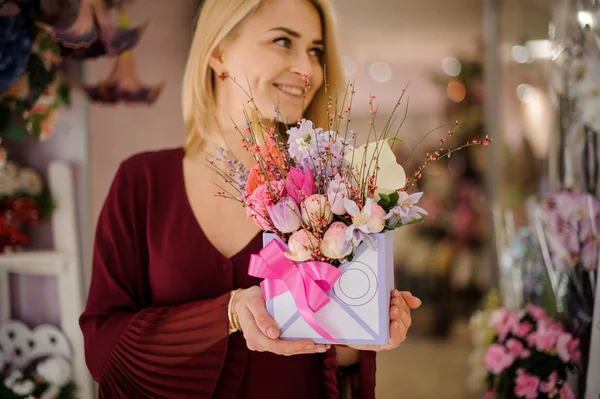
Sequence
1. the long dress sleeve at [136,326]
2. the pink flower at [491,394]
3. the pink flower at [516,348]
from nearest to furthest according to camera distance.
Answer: the long dress sleeve at [136,326] → the pink flower at [516,348] → the pink flower at [491,394]

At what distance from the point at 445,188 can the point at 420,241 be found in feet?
1.92

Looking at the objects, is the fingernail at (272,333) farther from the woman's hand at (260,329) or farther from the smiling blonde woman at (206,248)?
the smiling blonde woman at (206,248)

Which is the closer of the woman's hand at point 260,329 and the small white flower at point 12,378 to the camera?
the woman's hand at point 260,329

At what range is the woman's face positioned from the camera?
1.34m

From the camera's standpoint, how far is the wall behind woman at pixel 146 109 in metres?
1.71

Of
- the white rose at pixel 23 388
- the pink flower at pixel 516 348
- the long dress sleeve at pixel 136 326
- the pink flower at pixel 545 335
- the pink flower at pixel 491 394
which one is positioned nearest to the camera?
the long dress sleeve at pixel 136 326

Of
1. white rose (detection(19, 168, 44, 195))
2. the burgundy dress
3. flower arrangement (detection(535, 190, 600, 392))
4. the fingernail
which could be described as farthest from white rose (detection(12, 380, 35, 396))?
flower arrangement (detection(535, 190, 600, 392))

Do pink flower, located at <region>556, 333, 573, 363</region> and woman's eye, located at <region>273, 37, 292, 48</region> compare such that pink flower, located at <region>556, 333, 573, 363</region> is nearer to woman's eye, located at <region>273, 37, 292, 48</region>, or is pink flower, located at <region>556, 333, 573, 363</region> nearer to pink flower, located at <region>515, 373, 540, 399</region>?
pink flower, located at <region>515, 373, 540, 399</region>

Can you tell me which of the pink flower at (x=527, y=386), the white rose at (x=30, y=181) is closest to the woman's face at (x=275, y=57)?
the white rose at (x=30, y=181)

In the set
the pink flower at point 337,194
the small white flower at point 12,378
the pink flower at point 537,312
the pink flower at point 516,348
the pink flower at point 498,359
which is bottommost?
the pink flower at point 498,359

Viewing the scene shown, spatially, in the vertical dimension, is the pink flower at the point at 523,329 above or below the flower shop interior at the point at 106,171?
below

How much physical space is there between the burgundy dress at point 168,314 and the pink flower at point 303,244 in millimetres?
282

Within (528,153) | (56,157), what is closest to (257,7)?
(56,157)

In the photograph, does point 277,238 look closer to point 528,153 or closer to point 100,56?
point 100,56
